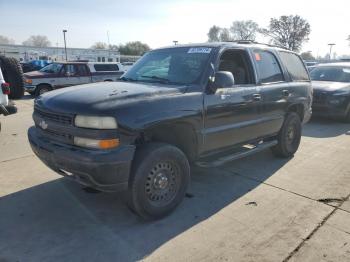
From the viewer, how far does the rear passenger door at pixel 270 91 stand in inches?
196

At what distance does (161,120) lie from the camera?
3.42 m

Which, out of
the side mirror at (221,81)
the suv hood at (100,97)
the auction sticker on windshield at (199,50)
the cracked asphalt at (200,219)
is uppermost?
the auction sticker on windshield at (199,50)

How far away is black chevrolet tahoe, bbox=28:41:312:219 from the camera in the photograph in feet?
10.3

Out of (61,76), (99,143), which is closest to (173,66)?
(99,143)

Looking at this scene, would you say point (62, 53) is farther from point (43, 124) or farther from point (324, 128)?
point (43, 124)

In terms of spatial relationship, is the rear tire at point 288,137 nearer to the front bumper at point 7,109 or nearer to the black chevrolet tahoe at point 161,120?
the black chevrolet tahoe at point 161,120

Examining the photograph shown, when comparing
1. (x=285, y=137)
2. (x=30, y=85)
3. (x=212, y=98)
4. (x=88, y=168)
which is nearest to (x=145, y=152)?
(x=88, y=168)

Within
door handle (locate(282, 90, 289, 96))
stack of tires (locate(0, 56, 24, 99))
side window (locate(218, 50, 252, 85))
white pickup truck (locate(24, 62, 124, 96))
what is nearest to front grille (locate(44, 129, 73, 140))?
side window (locate(218, 50, 252, 85))

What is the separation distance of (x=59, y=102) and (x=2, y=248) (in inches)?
59.4

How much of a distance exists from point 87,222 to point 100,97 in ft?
4.51

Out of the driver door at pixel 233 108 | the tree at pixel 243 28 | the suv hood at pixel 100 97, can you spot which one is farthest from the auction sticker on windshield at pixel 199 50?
the tree at pixel 243 28

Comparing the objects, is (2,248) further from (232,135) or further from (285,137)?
(285,137)

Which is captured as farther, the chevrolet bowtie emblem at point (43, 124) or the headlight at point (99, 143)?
the chevrolet bowtie emblem at point (43, 124)

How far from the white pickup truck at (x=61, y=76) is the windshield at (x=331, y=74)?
848cm
